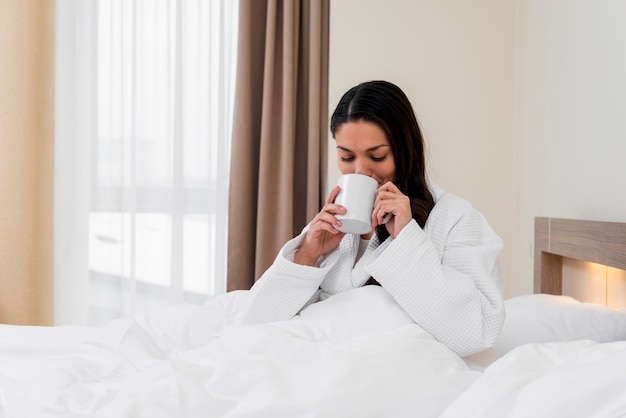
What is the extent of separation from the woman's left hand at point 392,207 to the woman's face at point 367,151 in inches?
4.7

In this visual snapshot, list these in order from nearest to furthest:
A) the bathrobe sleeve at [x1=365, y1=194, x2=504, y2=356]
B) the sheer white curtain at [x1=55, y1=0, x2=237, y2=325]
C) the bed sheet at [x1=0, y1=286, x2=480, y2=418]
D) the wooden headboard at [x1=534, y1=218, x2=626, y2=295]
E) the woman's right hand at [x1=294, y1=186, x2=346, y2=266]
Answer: the bed sheet at [x1=0, y1=286, x2=480, y2=418] < the bathrobe sleeve at [x1=365, y1=194, x2=504, y2=356] < the woman's right hand at [x1=294, y1=186, x2=346, y2=266] < the wooden headboard at [x1=534, y1=218, x2=626, y2=295] < the sheer white curtain at [x1=55, y1=0, x2=237, y2=325]

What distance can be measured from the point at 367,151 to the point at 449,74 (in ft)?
4.93

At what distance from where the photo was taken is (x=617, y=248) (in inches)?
56.9

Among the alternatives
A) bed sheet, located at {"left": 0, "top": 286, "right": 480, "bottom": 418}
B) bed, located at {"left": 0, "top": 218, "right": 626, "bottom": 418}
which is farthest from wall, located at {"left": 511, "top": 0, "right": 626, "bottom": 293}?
bed sheet, located at {"left": 0, "top": 286, "right": 480, "bottom": 418}

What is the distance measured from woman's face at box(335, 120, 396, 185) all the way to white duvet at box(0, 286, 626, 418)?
37cm

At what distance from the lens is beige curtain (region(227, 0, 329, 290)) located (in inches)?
113

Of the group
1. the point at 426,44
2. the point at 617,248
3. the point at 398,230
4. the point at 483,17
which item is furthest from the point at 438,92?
the point at 398,230

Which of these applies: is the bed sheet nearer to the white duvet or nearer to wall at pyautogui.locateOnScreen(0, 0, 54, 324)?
the white duvet

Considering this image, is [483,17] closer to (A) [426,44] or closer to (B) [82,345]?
(A) [426,44]

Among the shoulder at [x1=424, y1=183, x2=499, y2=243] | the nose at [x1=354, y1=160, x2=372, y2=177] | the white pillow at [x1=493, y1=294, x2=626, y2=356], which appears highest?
the nose at [x1=354, y1=160, x2=372, y2=177]

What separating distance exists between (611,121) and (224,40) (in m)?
1.90

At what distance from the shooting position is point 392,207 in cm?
122

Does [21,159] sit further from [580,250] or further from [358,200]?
[580,250]

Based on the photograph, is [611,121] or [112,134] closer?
[611,121]
